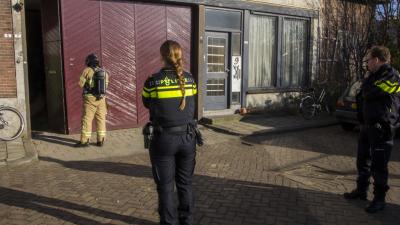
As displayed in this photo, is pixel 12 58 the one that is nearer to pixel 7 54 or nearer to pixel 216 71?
pixel 7 54

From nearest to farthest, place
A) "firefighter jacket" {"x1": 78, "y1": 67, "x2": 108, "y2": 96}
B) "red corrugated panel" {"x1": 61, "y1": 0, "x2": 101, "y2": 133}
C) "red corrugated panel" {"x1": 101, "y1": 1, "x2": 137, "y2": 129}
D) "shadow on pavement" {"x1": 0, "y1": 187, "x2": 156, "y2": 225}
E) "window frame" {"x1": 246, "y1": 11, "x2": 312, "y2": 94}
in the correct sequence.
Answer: "shadow on pavement" {"x1": 0, "y1": 187, "x2": 156, "y2": 225} < "firefighter jacket" {"x1": 78, "y1": 67, "x2": 108, "y2": 96} < "red corrugated panel" {"x1": 61, "y1": 0, "x2": 101, "y2": 133} < "red corrugated panel" {"x1": 101, "y1": 1, "x2": 137, "y2": 129} < "window frame" {"x1": 246, "y1": 11, "x2": 312, "y2": 94}

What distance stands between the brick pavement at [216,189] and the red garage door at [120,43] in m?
1.86

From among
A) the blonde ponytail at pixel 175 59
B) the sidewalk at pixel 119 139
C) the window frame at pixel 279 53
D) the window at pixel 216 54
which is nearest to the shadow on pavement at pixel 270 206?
the blonde ponytail at pixel 175 59

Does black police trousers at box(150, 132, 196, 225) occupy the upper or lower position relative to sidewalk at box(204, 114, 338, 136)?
upper

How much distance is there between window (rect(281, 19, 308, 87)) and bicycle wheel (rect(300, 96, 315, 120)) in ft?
4.40

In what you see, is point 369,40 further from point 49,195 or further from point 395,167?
point 49,195

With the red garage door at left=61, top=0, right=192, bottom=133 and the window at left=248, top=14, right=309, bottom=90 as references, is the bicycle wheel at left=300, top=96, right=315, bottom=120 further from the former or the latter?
the red garage door at left=61, top=0, right=192, bottom=133

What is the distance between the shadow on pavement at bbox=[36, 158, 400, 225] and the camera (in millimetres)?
4762

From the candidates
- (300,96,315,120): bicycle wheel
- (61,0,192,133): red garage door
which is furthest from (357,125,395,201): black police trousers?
(300,96,315,120): bicycle wheel

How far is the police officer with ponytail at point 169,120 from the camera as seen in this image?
395 cm

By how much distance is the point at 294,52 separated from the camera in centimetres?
1390

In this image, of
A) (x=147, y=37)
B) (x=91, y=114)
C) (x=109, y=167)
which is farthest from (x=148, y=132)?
(x=147, y=37)

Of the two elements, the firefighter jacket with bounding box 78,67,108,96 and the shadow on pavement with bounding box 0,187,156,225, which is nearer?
the shadow on pavement with bounding box 0,187,156,225

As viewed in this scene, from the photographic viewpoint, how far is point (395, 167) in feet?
23.8
